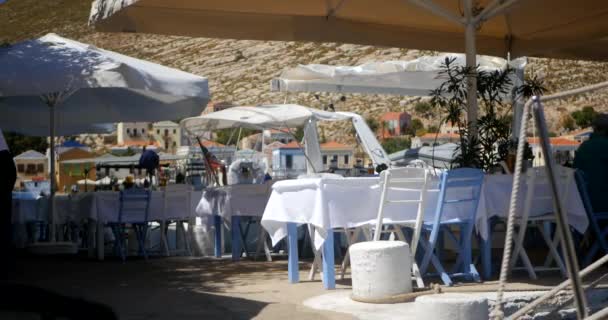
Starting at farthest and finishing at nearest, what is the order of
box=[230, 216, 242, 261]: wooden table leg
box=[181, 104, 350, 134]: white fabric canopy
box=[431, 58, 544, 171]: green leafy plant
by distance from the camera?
box=[181, 104, 350, 134]: white fabric canopy < box=[230, 216, 242, 261]: wooden table leg < box=[431, 58, 544, 171]: green leafy plant

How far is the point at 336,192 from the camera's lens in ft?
18.8

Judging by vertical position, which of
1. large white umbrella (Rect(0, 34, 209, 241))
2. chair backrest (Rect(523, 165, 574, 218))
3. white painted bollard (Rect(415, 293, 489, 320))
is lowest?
white painted bollard (Rect(415, 293, 489, 320))

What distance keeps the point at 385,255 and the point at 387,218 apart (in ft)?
2.62

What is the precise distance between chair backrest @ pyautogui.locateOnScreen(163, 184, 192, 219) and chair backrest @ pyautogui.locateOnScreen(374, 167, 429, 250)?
3598mm

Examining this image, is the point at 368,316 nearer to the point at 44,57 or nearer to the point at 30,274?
the point at 30,274

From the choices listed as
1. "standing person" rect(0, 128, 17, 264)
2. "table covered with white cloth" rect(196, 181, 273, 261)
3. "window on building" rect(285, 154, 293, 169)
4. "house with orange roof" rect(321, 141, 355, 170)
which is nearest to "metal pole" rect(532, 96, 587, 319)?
"standing person" rect(0, 128, 17, 264)

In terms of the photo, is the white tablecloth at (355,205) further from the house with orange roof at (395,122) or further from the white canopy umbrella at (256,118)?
the house with orange roof at (395,122)

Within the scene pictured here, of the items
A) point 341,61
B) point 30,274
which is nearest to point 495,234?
point 30,274

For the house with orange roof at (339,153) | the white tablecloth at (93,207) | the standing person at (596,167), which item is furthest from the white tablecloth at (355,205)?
the house with orange roof at (339,153)

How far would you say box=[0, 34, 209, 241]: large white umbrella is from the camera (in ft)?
25.6

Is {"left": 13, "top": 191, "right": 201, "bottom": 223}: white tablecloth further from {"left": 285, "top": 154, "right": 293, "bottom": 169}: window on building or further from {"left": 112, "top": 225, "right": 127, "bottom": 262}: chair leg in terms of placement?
{"left": 285, "top": 154, "right": 293, "bottom": 169}: window on building

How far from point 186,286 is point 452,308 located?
8.85ft

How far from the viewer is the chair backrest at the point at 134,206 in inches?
335

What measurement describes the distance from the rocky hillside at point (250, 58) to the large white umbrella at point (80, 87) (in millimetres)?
44787
